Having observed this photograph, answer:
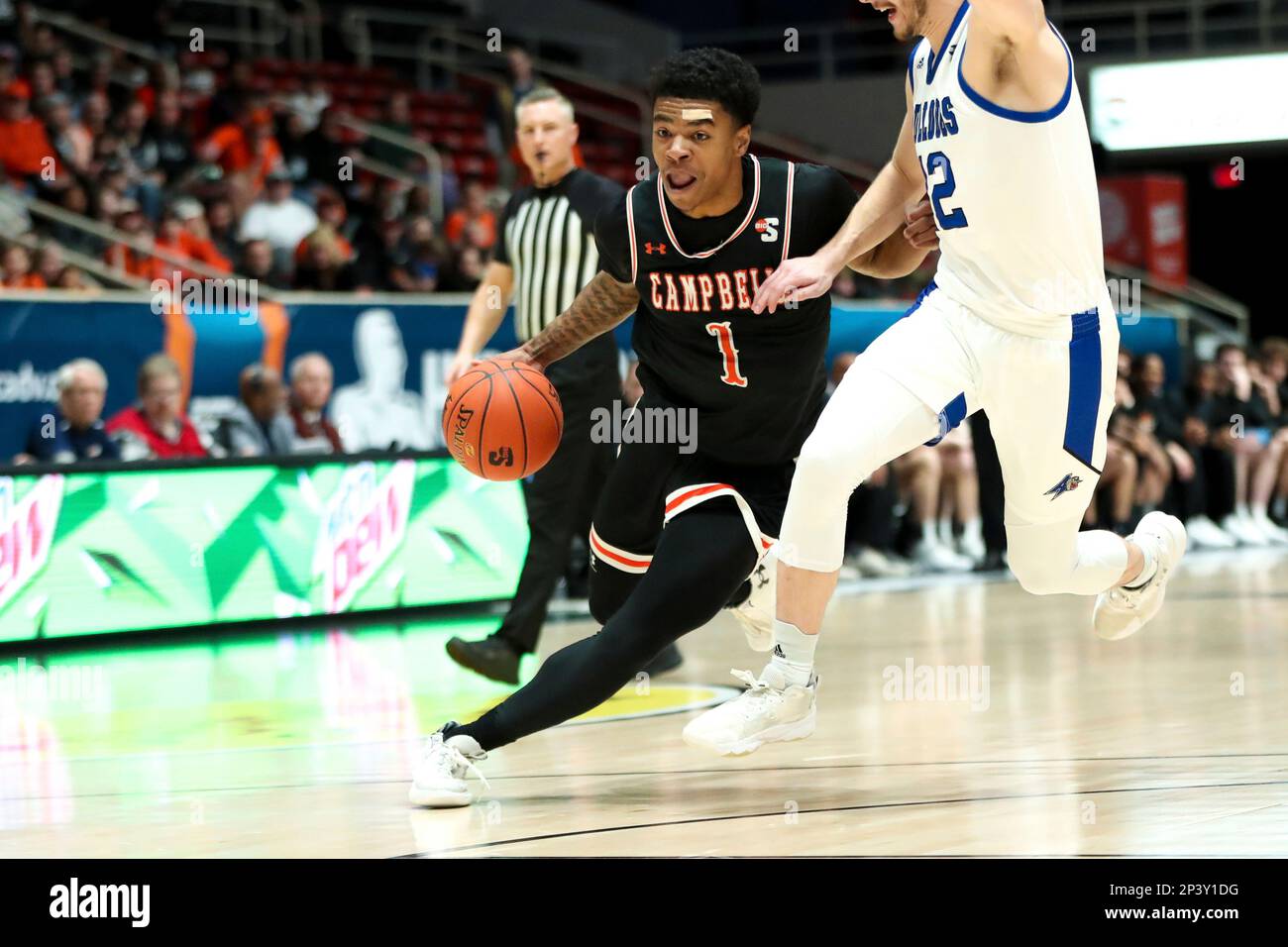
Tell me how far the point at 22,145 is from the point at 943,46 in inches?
377

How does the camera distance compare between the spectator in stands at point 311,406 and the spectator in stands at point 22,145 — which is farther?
the spectator in stands at point 22,145

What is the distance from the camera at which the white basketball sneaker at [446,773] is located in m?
4.50

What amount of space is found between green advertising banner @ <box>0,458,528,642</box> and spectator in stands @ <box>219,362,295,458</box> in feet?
1.14

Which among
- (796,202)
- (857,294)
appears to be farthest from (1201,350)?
(796,202)

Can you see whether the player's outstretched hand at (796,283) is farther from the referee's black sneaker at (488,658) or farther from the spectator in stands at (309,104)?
the spectator in stands at (309,104)

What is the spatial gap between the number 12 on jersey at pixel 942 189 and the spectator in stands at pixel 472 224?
954 centimetres

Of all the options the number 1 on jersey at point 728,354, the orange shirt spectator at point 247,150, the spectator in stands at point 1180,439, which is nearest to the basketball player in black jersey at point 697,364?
the number 1 on jersey at point 728,354

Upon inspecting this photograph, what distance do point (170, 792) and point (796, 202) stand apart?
2329 mm

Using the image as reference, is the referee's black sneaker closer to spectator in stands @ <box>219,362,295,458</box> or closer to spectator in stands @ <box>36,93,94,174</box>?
spectator in stands @ <box>219,362,295,458</box>

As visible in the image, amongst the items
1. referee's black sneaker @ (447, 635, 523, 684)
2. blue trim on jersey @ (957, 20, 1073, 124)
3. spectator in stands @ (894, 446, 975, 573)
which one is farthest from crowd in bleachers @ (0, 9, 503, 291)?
blue trim on jersey @ (957, 20, 1073, 124)

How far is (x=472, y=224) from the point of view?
14125mm

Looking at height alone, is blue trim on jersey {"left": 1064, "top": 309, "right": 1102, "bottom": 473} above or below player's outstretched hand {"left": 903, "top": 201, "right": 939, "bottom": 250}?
below

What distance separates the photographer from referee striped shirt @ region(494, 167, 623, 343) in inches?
273

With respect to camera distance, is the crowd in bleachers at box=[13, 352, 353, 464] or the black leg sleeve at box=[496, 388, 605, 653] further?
the crowd in bleachers at box=[13, 352, 353, 464]
